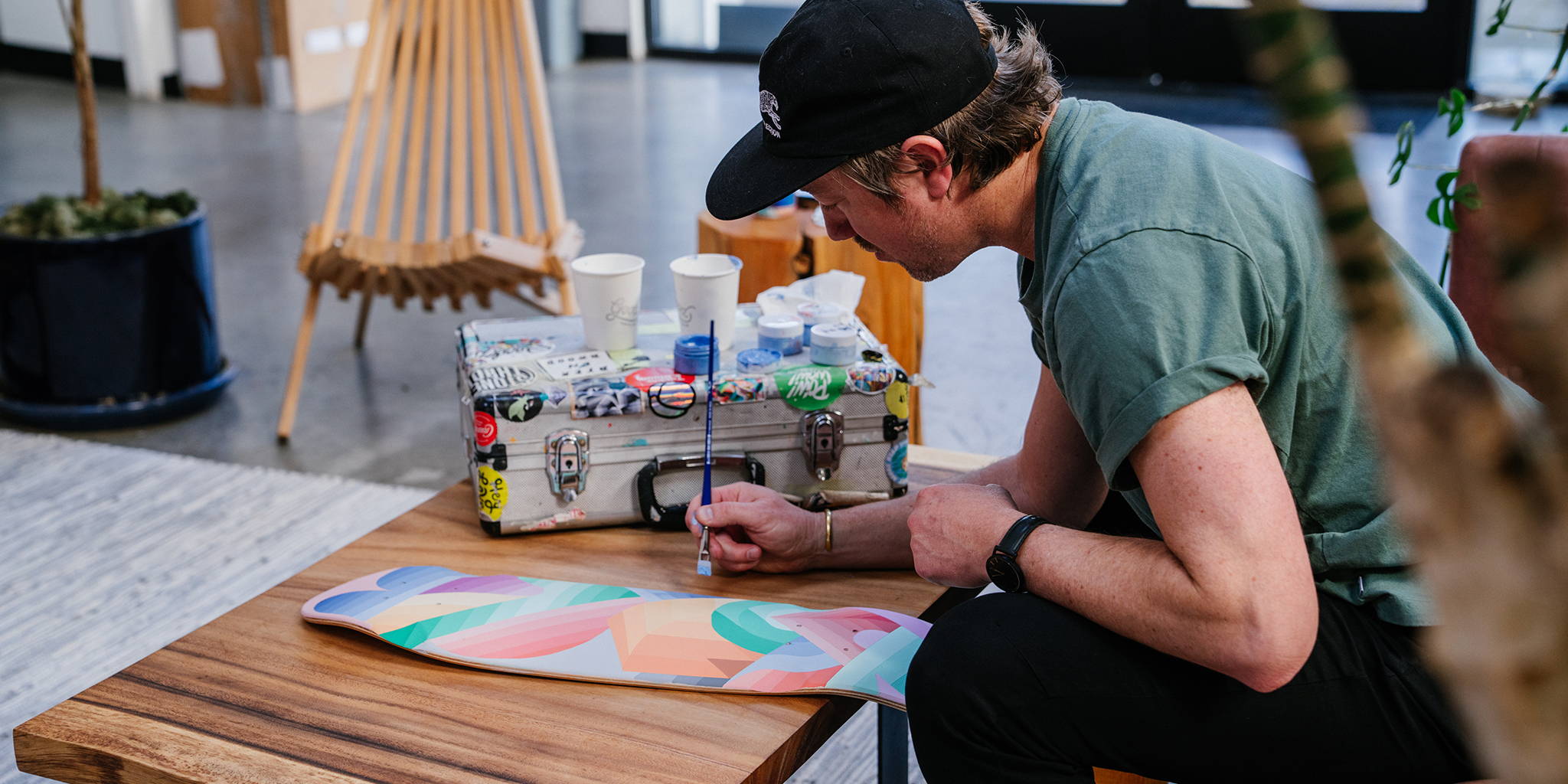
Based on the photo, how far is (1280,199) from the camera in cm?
107

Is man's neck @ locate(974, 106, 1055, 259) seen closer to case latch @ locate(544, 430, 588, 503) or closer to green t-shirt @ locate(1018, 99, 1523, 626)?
green t-shirt @ locate(1018, 99, 1523, 626)

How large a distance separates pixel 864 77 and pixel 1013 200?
7.3 inches

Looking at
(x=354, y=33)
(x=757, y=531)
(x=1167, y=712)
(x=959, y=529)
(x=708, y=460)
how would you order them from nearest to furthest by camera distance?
(x=1167, y=712), (x=959, y=529), (x=757, y=531), (x=708, y=460), (x=354, y=33)

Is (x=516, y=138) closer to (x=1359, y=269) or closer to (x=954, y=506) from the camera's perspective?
(x=954, y=506)

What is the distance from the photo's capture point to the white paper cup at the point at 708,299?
65.2 inches

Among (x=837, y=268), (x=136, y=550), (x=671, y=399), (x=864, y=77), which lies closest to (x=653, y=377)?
(x=671, y=399)

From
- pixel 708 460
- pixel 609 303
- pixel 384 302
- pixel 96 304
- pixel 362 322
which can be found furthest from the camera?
pixel 384 302

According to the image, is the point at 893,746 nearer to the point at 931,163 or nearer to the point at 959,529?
the point at 959,529

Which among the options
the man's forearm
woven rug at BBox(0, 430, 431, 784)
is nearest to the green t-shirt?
the man's forearm

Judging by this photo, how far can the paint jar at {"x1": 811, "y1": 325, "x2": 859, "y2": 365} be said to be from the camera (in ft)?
5.26

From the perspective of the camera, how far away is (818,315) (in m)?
1.71

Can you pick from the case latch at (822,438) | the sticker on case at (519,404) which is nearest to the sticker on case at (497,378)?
the sticker on case at (519,404)

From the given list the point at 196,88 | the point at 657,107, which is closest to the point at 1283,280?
the point at 657,107

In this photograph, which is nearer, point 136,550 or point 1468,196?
point 1468,196
